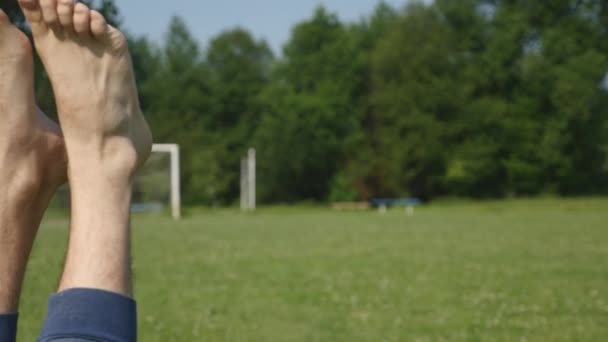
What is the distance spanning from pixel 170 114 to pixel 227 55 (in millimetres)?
6699

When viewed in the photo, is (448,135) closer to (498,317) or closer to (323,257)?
(323,257)

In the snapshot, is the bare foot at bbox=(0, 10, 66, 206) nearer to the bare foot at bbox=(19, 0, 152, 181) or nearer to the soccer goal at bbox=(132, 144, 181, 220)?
the bare foot at bbox=(19, 0, 152, 181)

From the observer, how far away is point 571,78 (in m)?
37.9

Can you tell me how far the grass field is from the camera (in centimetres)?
461

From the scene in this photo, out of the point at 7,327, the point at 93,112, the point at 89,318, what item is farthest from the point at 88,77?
the point at 89,318

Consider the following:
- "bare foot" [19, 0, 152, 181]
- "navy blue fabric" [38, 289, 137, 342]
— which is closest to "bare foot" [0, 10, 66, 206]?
"bare foot" [19, 0, 152, 181]

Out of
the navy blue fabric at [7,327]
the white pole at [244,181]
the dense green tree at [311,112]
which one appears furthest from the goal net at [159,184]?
the navy blue fabric at [7,327]

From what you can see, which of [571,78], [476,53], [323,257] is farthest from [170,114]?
[323,257]

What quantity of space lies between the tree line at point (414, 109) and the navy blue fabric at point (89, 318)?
36287mm

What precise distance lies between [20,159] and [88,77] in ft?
0.89

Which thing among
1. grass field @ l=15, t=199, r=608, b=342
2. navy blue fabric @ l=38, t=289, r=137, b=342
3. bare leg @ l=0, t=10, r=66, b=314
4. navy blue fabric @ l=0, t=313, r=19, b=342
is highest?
bare leg @ l=0, t=10, r=66, b=314

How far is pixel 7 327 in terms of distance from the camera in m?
1.53

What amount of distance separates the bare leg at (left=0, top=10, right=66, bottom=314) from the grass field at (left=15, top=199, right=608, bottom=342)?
2609 mm

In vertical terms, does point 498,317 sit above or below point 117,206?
below
